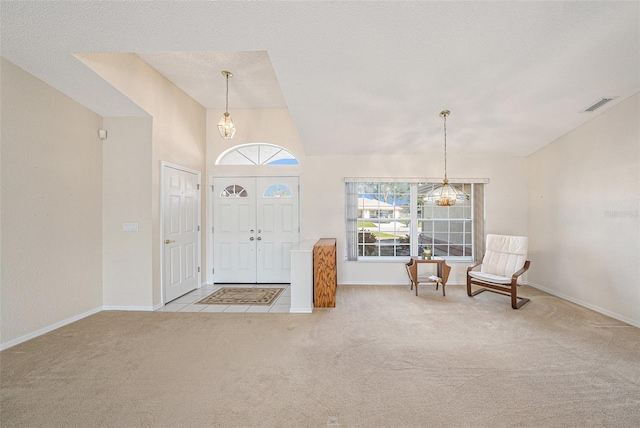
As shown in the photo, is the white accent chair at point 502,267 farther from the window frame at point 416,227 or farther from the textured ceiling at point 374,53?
the textured ceiling at point 374,53

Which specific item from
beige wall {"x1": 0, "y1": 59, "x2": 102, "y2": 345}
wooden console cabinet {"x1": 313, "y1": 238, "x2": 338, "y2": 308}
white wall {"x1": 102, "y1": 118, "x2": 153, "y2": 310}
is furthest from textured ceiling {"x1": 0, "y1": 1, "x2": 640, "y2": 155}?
wooden console cabinet {"x1": 313, "y1": 238, "x2": 338, "y2": 308}

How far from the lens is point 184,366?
240 centimetres

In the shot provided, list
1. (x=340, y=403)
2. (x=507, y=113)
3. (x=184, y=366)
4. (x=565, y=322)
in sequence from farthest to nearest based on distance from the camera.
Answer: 1. (x=507, y=113)
2. (x=565, y=322)
3. (x=184, y=366)
4. (x=340, y=403)

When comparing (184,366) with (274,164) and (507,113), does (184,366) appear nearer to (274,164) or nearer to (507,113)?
(274,164)

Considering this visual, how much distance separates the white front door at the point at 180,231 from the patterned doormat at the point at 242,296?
51cm

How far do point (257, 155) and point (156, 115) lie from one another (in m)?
1.83

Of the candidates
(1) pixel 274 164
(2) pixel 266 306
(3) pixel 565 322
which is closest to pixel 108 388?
(2) pixel 266 306

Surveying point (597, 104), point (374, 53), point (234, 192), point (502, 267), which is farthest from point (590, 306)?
point (234, 192)

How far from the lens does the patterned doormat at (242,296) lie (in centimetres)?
413

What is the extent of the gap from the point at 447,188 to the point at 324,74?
223cm

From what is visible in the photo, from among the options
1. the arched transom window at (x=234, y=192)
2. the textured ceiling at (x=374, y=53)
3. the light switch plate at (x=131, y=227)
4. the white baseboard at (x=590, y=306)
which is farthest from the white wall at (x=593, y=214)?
the light switch plate at (x=131, y=227)

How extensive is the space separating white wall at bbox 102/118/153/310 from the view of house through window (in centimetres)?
329

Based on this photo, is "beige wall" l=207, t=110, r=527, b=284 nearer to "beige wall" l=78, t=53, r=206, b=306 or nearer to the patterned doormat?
"beige wall" l=78, t=53, r=206, b=306

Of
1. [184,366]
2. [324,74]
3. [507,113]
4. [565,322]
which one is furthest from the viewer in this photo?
[507,113]
